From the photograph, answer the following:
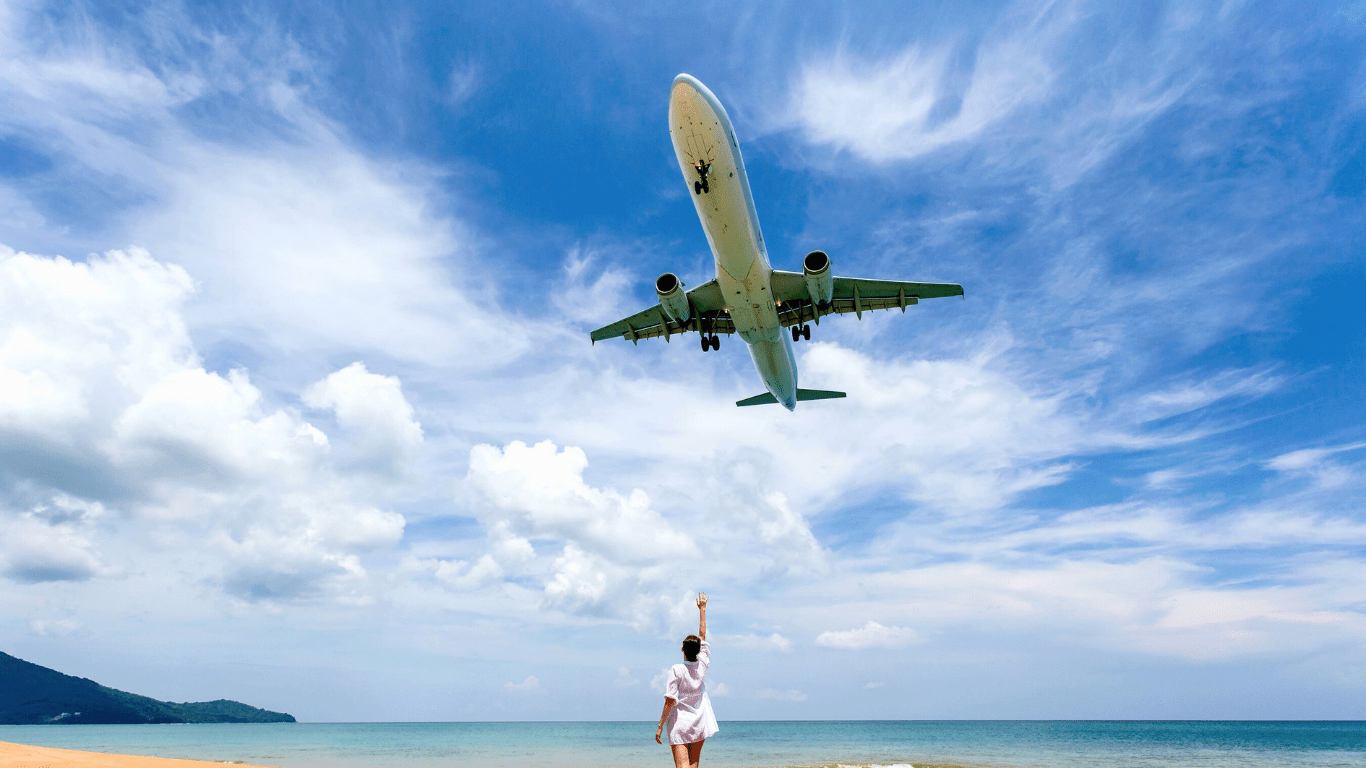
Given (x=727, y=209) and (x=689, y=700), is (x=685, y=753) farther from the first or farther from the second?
(x=727, y=209)

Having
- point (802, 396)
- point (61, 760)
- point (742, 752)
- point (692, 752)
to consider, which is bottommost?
point (742, 752)

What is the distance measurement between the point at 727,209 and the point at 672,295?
20.3 ft

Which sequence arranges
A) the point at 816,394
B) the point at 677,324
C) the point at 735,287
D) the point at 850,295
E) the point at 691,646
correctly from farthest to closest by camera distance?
1. the point at 816,394
2. the point at 677,324
3. the point at 850,295
4. the point at 735,287
5. the point at 691,646

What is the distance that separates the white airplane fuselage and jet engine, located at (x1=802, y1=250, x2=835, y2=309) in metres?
1.55

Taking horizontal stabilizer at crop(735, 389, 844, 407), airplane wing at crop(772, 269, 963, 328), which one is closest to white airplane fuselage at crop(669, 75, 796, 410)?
airplane wing at crop(772, 269, 963, 328)

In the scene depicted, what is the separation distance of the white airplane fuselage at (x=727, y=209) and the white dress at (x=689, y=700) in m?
17.9

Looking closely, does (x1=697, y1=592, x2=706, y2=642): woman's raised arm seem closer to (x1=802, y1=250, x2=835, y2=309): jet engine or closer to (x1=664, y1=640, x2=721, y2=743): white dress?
(x1=664, y1=640, x2=721, y2=743): white dress

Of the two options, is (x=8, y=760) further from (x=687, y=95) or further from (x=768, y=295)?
(x=768, y=295)

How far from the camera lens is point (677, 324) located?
3272cm

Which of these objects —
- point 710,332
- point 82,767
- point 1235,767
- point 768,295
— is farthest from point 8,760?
point 1235,767

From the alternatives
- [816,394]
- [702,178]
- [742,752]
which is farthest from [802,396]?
[742,752]

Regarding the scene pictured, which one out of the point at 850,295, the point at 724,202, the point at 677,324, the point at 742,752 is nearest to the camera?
the point at 724,202

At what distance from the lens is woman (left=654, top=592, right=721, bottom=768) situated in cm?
732

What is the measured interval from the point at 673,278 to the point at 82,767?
2315 centimetres
